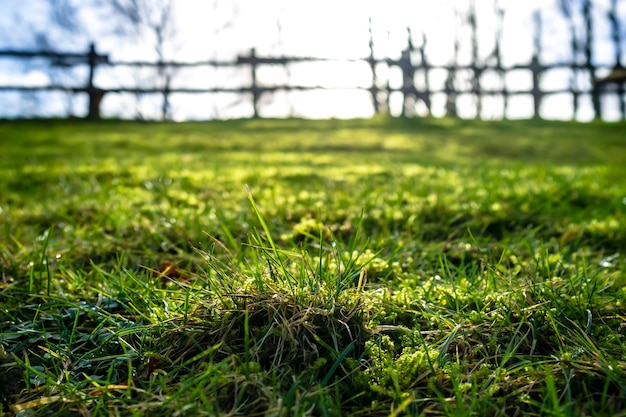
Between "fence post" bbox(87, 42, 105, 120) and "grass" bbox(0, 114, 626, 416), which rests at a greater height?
"fence post" bbox(87, 42, 105, 120)

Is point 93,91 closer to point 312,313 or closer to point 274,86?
point 274,86

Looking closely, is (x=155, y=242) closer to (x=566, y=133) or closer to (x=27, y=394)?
(x=27, y=394)

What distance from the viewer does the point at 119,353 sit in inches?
72.5

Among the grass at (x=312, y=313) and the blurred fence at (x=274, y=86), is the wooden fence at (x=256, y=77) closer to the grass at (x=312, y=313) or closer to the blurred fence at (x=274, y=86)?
the blurred fence at (x=274, y=86)

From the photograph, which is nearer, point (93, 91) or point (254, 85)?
point (93, 91)

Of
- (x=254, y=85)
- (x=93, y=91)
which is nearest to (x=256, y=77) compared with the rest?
(x=254, y=85)

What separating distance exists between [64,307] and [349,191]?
3.34 m

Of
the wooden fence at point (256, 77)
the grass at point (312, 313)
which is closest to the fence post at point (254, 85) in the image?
the wooden fence at point (256, 77)

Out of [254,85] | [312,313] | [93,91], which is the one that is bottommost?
[312,313]

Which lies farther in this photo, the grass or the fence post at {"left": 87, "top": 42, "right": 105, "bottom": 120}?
the fence post at {"left": 87, "top": 42, "right": 105, "bottom": 120}

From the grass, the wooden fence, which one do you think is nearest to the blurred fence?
the wooden fence

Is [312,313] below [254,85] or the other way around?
below

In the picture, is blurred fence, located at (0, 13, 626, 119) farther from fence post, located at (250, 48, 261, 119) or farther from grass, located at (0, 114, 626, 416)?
grass, located at (0, 114, 626, 416)

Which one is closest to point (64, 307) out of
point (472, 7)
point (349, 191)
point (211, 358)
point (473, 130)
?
point (211, 358)
